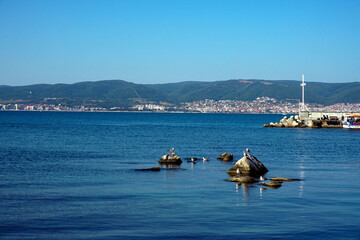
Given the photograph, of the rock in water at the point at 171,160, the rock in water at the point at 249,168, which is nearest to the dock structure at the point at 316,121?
the rock in water at the point at 171,160

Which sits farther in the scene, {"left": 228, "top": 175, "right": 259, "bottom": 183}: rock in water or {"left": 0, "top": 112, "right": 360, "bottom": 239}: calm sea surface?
{"left": 228, "top": 175, "right": 259, "bottom": 183}: rock in water

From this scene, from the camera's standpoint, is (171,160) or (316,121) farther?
(316,121)

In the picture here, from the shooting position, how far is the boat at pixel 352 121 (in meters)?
119

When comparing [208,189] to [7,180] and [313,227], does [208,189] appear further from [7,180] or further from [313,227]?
[7,180]

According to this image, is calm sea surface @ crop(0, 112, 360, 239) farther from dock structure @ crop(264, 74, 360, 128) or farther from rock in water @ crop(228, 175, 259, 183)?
dock structure @ crop(264, 74, 360, 128)

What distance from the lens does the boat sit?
392 feet

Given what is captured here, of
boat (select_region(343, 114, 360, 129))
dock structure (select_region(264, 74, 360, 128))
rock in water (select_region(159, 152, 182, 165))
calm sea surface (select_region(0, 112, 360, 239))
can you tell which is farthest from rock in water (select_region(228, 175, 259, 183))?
dock structure (select_region(264, 74, 360, 128))

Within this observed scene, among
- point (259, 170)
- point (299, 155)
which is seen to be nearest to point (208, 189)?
point (259, 170)

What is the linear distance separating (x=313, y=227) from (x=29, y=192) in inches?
636

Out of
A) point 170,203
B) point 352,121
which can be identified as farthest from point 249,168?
point 352,121

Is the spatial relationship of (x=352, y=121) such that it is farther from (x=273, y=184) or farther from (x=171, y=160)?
(x=273, y=184)

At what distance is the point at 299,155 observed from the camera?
5188cm

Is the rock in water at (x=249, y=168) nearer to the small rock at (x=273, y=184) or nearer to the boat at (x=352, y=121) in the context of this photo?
the small rock at (x=273, y=184)

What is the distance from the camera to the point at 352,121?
12038 centimetres
